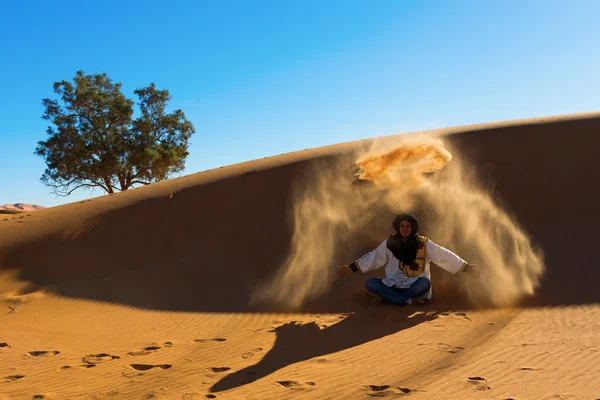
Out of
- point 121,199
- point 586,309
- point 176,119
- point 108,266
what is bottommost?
point 586,309

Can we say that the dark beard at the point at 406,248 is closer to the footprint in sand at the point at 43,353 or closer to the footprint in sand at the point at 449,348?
the footprint in sand at the point at 449,348

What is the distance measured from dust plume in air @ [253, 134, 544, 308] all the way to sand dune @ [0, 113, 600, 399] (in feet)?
0.23

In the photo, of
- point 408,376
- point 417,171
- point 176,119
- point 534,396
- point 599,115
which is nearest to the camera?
point 534,396

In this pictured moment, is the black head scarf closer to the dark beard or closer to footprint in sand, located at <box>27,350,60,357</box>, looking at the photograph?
the dark beard

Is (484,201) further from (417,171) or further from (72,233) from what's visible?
(72,233)

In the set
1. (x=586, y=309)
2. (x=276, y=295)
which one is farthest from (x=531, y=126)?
(x=276, y=295)

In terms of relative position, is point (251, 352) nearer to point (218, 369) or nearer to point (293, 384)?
point (218, 369)

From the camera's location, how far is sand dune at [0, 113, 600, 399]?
477 centimetres

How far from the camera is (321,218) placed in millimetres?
11227

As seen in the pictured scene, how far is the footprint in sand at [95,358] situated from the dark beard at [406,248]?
4087mm

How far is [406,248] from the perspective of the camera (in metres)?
7.06

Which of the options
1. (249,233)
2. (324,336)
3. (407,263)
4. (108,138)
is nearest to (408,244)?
(407,263)

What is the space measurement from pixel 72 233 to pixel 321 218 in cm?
643

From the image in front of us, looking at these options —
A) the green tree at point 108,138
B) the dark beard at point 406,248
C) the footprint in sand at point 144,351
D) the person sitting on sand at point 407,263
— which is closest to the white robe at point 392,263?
the person sitting on sand at point 407,263
